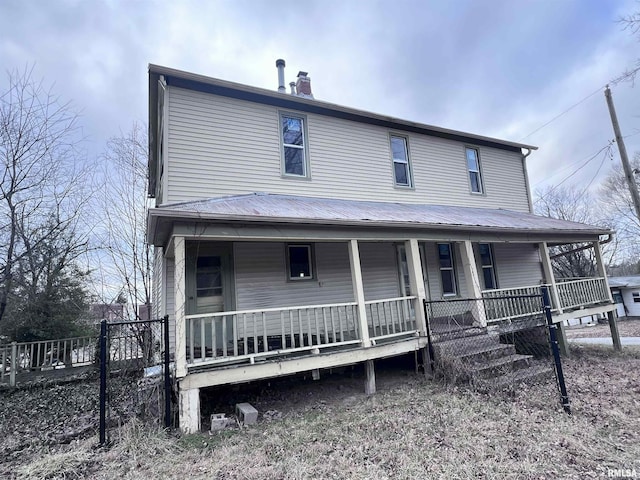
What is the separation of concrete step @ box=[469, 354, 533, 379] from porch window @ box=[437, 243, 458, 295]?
3.47m

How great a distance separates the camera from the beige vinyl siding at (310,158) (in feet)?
23.8

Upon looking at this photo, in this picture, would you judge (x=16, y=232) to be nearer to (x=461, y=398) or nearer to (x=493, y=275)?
(x=461, y=398)

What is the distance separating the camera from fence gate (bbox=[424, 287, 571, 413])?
5.71 metres

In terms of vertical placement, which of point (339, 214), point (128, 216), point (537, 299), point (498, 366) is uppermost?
point (128, 216)

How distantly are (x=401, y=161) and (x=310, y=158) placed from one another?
3177 mm

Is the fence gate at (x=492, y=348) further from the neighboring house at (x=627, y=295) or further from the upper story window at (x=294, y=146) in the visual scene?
the neighboring house at (x=627, y=295)

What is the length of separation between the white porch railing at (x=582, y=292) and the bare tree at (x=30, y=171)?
57.0ft

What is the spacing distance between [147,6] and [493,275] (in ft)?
45.9

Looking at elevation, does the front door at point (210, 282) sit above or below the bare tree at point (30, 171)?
below

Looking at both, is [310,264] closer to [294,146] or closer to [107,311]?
[294,146]

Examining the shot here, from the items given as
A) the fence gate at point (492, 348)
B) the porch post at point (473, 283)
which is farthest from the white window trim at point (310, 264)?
the porch post at point (473, 283)

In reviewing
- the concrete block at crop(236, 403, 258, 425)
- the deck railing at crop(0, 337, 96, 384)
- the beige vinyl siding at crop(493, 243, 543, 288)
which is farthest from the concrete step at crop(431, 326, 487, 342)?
the deck railing at crop(0, 337, 96, 384)

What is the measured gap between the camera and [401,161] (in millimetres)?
10133

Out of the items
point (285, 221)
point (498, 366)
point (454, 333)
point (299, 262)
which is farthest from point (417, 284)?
point (285, 221)
